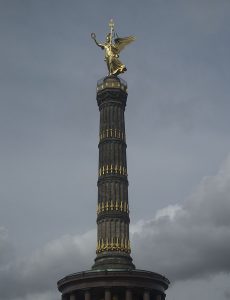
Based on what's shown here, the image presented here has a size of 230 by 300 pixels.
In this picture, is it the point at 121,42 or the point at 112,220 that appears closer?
the point at 112,220

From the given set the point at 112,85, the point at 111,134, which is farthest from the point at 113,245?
the point at 112,85

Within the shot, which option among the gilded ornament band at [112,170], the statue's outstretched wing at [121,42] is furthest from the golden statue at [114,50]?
the gilded ornament band at [112,170]

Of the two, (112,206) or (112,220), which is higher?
(112,206)

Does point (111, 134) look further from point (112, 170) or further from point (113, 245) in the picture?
point (113, 245)

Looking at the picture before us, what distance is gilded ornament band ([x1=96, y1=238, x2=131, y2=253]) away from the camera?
58.9 m

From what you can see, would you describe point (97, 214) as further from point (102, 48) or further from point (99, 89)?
point (102, 48)

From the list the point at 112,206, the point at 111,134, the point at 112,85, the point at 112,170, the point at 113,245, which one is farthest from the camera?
the point at 112,85

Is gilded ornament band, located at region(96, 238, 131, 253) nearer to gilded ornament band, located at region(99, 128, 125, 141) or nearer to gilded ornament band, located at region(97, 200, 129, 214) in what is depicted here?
gilded ornament band, located at region(97, 200, 129, 214)

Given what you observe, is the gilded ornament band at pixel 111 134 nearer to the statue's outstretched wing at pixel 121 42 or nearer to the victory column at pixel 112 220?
the victory column at pixel 112 220

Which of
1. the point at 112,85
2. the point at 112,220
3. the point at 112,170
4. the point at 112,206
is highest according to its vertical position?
the point at 112,85

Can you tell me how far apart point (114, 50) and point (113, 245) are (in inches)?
980

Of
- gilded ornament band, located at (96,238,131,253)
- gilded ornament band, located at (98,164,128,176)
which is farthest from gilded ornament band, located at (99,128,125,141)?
gilded ornament band, located at (96,238,131,253)

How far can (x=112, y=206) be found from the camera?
60.7 metres

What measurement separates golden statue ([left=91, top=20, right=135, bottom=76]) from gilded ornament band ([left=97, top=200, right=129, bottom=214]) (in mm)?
16972
